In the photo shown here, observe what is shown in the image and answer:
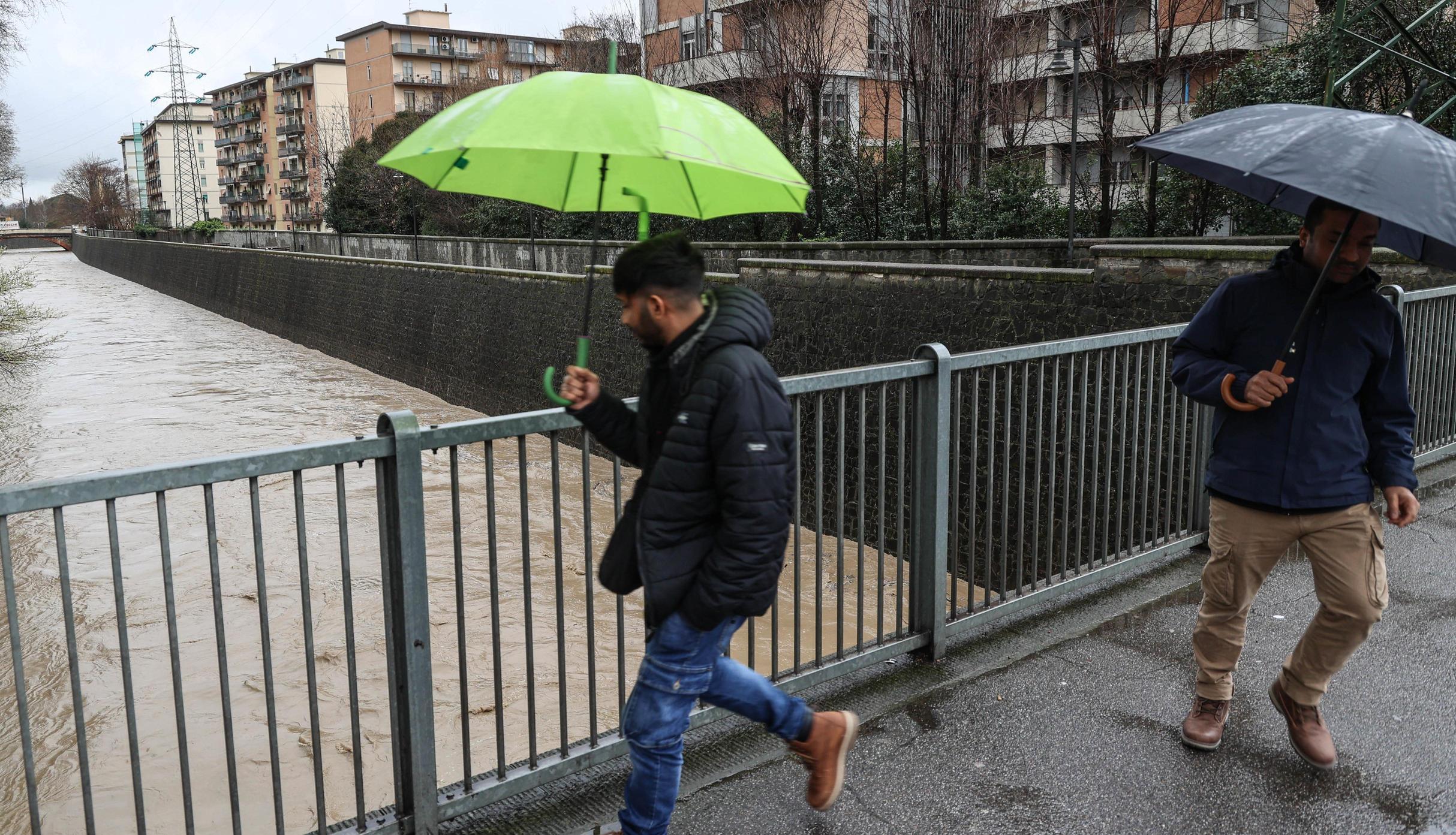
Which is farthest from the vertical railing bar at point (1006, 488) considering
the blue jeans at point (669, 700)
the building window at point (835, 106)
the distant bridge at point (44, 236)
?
the distant bridge at point (44, 236)

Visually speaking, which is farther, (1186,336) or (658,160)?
(1186,336)

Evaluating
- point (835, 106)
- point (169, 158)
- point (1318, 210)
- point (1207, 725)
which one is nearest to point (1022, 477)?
point (1207, 725)

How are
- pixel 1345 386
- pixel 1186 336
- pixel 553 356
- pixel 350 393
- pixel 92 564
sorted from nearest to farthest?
pixel 1345 386
pixel 1186 336
pixel 92 564
pixel 553 356
pixel 350 393

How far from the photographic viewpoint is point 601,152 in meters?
2.29

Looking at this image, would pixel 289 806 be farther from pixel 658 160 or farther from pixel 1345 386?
pixel 1345 386

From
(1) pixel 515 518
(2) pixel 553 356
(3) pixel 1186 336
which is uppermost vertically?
(3) pixel 1186 336

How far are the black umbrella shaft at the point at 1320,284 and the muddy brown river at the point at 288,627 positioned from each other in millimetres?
1636

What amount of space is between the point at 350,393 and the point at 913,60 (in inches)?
Result: 567

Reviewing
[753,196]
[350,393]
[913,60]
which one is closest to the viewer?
[753,196]

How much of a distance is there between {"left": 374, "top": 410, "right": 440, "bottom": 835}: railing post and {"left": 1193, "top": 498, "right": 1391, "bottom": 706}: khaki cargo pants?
94.0 inches

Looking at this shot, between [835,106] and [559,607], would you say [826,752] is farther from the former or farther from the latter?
[835,106]

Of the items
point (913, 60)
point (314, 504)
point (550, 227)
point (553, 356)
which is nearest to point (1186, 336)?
point (314, 504)

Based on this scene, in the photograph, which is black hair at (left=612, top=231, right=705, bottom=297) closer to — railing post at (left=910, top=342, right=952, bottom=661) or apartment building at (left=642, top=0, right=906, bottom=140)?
railing post at (left=910, top=342, right=952, bottom=661)

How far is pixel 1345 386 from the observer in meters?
3.17
